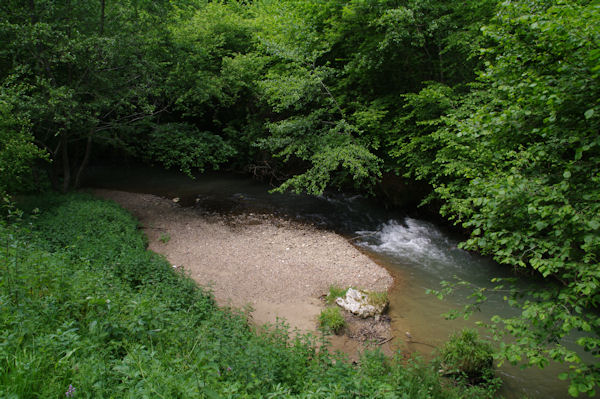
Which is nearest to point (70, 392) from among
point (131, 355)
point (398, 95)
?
point (131, 355)

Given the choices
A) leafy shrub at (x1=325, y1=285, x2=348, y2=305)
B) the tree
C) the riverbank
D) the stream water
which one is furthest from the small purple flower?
leafy shrub at (x1=325, y1=285, x2=348, y2=305)

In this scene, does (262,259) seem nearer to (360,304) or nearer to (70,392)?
(360,304)

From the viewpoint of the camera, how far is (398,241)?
11281 millimetres

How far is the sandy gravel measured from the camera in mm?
7605

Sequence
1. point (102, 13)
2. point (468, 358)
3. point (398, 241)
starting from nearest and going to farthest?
1. point (468, 358)
2. point (102, 13)
3. point (398, 241)

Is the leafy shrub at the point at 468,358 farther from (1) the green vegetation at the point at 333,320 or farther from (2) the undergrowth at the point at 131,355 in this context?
(1) the green vegetation at the point at 333,320

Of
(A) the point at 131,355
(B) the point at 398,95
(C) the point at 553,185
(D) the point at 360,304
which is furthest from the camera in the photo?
(B) the point at 398,95

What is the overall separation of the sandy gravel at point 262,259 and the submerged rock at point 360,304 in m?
0.61

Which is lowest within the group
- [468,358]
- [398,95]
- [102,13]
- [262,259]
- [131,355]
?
[262,259]

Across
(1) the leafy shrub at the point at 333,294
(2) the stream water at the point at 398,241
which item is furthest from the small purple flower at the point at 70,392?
(1) the leafy shrub at the point at 333,294

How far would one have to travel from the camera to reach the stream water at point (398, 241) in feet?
20.8

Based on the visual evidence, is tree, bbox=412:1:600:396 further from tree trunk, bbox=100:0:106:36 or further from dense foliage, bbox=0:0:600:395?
tree trunk, bbox=100:0:106:36

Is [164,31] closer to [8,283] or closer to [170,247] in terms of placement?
[170,247]

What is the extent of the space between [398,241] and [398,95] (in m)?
5.24
